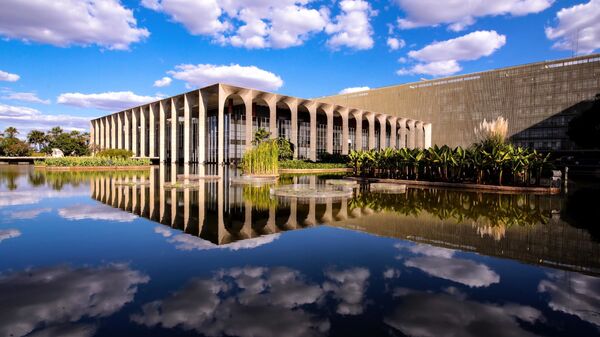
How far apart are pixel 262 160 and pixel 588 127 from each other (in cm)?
4068

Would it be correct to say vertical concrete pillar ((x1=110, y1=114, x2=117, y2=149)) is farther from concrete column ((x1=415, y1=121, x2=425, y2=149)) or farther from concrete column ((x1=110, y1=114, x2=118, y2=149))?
concrete column ((x1=415, y1=121, x2=425, y2=149))

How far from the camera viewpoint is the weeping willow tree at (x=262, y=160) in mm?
25453

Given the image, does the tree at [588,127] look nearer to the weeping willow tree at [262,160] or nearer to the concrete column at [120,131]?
the weeping willow tree at [262,160]

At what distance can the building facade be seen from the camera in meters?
66.3

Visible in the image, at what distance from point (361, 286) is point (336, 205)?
740 centimetres

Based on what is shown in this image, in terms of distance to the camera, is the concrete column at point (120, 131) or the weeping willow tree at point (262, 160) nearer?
the weeping willow tree at point (262, 160)

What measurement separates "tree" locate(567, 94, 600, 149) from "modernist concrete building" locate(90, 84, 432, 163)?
30435mm

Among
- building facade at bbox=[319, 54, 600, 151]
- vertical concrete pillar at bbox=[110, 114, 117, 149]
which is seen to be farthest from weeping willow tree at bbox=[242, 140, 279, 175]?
building facade at bbox=[319, 54, 600, 151]

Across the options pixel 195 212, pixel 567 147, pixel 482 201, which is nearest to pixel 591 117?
pixel 567 147

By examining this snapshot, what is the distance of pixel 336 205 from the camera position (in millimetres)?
12156

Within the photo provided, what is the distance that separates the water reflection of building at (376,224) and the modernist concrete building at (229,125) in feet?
110

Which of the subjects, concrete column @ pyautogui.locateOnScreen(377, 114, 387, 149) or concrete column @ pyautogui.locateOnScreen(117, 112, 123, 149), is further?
concrete column @ pyautogui.locateOnScreen(377, 114, 387, 149)

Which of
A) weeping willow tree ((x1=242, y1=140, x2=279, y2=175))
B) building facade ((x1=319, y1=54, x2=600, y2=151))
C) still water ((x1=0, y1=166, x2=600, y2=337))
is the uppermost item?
building facade ((x1=319, y1=54, x2=600, y2=151))


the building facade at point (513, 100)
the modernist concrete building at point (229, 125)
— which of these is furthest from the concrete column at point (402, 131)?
the building facade at point (513, 100)
